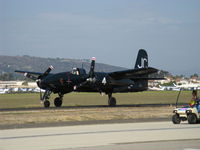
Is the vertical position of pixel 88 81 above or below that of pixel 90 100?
above

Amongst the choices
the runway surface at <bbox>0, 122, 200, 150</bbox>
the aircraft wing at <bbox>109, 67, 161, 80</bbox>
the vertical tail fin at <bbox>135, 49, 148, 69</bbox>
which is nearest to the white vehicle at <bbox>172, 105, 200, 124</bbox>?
the runway surface at <bbox>0, 122, 200, 150</bbox>

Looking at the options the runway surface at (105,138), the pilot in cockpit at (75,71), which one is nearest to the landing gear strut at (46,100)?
the pilot in cockpit at (75,71)

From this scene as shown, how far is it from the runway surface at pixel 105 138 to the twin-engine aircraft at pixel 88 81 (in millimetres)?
21748

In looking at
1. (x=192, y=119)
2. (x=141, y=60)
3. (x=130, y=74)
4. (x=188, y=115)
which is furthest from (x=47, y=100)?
(x=192, y=119)

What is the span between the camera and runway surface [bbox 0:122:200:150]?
1562 cm

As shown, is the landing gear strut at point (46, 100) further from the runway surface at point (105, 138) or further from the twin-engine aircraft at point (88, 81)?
the runway surface at point (105, 138)

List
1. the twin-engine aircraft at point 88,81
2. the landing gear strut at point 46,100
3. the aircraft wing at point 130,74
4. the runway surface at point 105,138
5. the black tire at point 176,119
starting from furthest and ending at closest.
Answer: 1. the aircraft wing at point 130,74
2. the twin-engine aircraft at point 88,81
3. the landing gear strut at point 46,100
4. the black tire at point 176,119
5. the runway surface at point 105,138

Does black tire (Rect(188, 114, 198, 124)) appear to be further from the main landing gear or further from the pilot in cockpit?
the pilot in cockpit

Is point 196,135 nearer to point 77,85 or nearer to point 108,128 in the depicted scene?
point 108,128

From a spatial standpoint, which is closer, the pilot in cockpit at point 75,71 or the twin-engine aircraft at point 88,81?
the twin-engine aircraft at point 88,81

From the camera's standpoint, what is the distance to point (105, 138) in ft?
58.6

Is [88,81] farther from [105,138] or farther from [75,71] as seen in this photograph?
[105,138]

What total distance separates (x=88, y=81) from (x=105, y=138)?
85.9 ft

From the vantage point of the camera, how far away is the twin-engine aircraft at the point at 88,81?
43.5 meters
